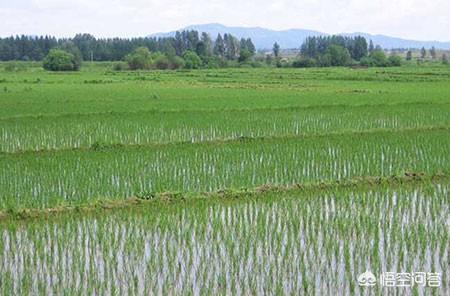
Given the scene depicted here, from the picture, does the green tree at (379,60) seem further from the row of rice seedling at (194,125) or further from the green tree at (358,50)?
the row of rice seedling at (194,125)

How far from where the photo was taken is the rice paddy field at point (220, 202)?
225 inches

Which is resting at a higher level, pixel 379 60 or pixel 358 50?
pixel 358 50

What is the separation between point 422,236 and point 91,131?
29.0 ft

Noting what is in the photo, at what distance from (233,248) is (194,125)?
8.70 m

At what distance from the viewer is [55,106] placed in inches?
719

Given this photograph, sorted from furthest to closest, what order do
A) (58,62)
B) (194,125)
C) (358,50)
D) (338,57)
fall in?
(358,50) → (338,57) → (58,62) → (194,125)

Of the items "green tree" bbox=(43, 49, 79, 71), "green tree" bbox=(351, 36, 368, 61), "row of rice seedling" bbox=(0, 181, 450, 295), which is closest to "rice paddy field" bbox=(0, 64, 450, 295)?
"row of rice seedling" bbox=(0, 181, 450, 295)

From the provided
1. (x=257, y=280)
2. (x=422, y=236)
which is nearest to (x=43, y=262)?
(x=257, y=280)

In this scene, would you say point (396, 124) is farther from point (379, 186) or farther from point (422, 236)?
point (422, 236)

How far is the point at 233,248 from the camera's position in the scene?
20.9 feet

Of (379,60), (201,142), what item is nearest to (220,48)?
(379,60)

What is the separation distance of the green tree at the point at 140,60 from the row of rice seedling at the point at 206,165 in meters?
43.6

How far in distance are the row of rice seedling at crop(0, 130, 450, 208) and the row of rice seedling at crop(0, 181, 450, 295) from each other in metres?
1.15

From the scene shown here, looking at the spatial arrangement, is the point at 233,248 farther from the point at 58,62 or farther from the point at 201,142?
the point at 58,62
